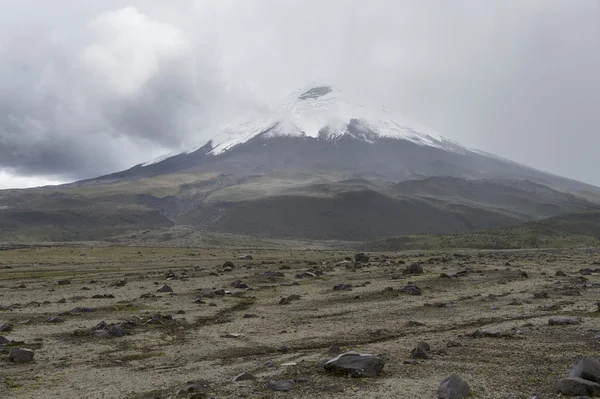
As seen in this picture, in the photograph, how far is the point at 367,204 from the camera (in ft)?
655

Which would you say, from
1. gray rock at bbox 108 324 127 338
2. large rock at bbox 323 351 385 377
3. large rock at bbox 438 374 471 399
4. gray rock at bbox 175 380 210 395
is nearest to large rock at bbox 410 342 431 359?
large rock at bbox 323 351 385 377

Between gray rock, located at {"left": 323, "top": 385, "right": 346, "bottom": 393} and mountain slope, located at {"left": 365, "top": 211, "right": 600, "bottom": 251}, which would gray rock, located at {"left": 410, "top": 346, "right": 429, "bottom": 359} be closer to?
gray rock, located at {"left": 323, "top": 385, "right": 346, "bottom": 393}

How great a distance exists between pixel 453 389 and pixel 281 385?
4067 mm

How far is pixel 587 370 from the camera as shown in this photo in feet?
38.5

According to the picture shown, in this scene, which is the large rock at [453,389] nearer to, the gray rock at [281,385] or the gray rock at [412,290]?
the gray rock at [281,385]

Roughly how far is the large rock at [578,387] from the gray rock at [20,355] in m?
15.7

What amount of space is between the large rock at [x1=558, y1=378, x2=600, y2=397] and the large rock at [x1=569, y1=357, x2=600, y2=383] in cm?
34

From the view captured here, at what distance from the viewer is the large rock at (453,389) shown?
11547 millimetres

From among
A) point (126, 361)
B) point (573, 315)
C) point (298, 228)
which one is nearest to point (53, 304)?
point (126, 361)

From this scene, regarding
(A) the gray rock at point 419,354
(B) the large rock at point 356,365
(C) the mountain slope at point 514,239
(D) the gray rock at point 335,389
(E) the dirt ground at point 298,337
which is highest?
(B) the large rock at point 356,365

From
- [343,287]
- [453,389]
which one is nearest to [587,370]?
[453,389]

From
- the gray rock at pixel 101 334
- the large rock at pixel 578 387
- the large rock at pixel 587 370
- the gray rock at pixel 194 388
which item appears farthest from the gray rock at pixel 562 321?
the gray rock at pixel 101 334

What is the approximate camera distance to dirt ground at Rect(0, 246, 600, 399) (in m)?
13.5

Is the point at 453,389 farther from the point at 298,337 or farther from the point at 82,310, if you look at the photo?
the point at 82,310
